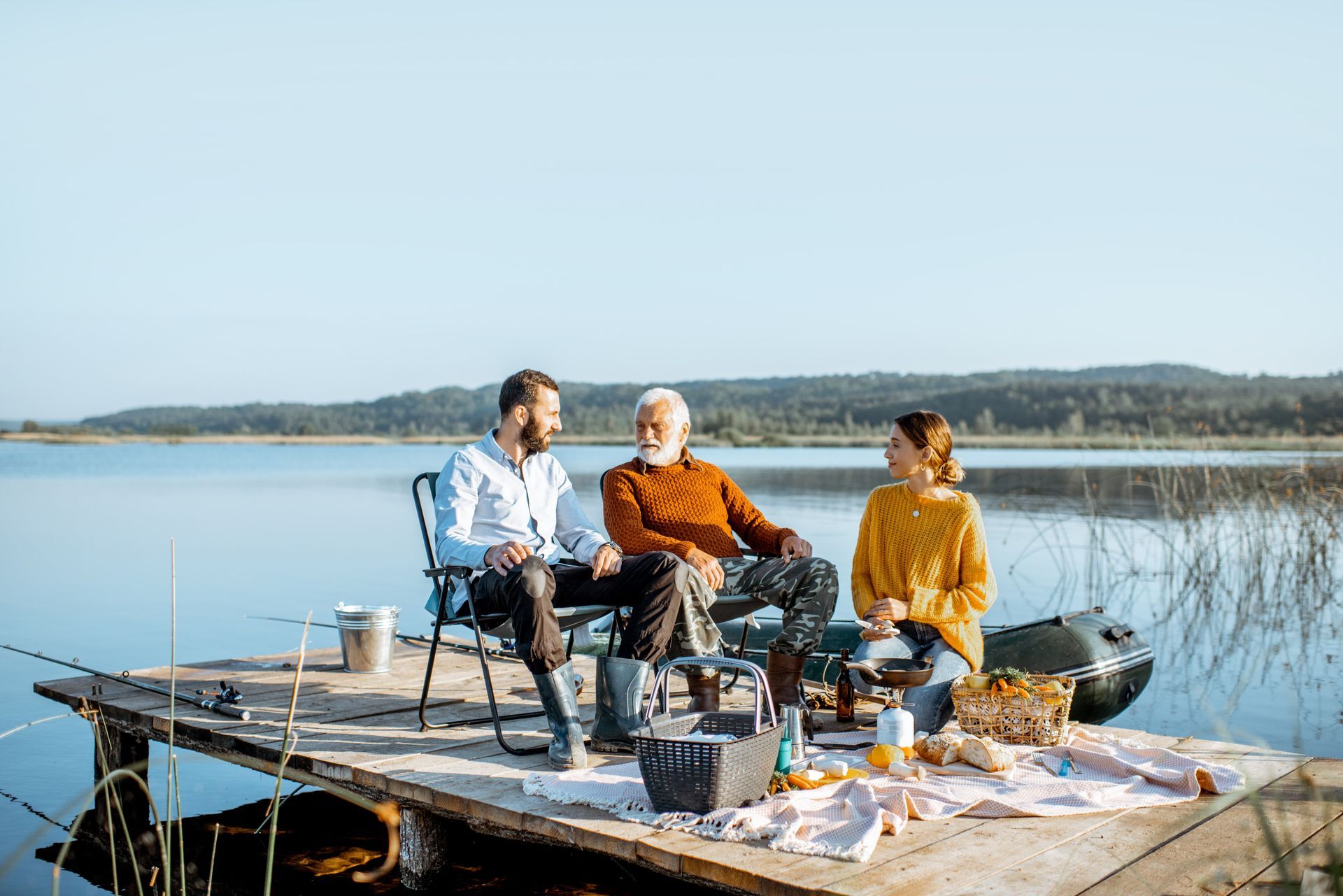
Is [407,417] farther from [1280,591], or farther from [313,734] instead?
[313,734]

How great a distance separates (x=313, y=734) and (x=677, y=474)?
1.45m

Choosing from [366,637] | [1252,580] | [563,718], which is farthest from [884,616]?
[1252,580]

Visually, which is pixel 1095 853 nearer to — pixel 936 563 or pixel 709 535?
pixel 936 563

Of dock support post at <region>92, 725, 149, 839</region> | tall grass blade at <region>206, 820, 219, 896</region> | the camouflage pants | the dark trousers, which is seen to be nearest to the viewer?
tall grass blade at <region>206, 820, 219, 896</region>

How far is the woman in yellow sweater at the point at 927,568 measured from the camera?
3861 millimetres

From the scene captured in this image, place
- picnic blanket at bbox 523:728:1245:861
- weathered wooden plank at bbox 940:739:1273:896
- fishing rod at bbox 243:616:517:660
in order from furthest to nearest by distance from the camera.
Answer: fishing rod at bbox 243:616:517:660, picnic blanket at bbox 523:728:1245:861, weathered wooden plank at bbox 940:739:1273:896

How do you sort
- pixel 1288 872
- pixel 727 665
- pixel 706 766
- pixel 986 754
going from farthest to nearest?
pixel 986 754 < pixel 727 665 < pixel 706 766 < pixel 1288 872

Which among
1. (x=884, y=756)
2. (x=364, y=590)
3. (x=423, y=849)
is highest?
(x=884, y=756)

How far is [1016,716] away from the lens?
364 cm

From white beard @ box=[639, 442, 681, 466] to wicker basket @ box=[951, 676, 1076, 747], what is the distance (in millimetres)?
1222

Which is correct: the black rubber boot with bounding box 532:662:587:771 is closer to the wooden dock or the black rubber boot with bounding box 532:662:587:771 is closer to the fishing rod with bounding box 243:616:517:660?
the wooden dock

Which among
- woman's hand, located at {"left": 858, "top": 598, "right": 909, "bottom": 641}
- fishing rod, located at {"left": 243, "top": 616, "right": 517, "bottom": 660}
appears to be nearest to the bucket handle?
woman's hand, located at {"left": 858, "top": 598, "right": 909, "bottom": 641}

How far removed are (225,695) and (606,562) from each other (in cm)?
154

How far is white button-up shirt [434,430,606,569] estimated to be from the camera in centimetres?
386
